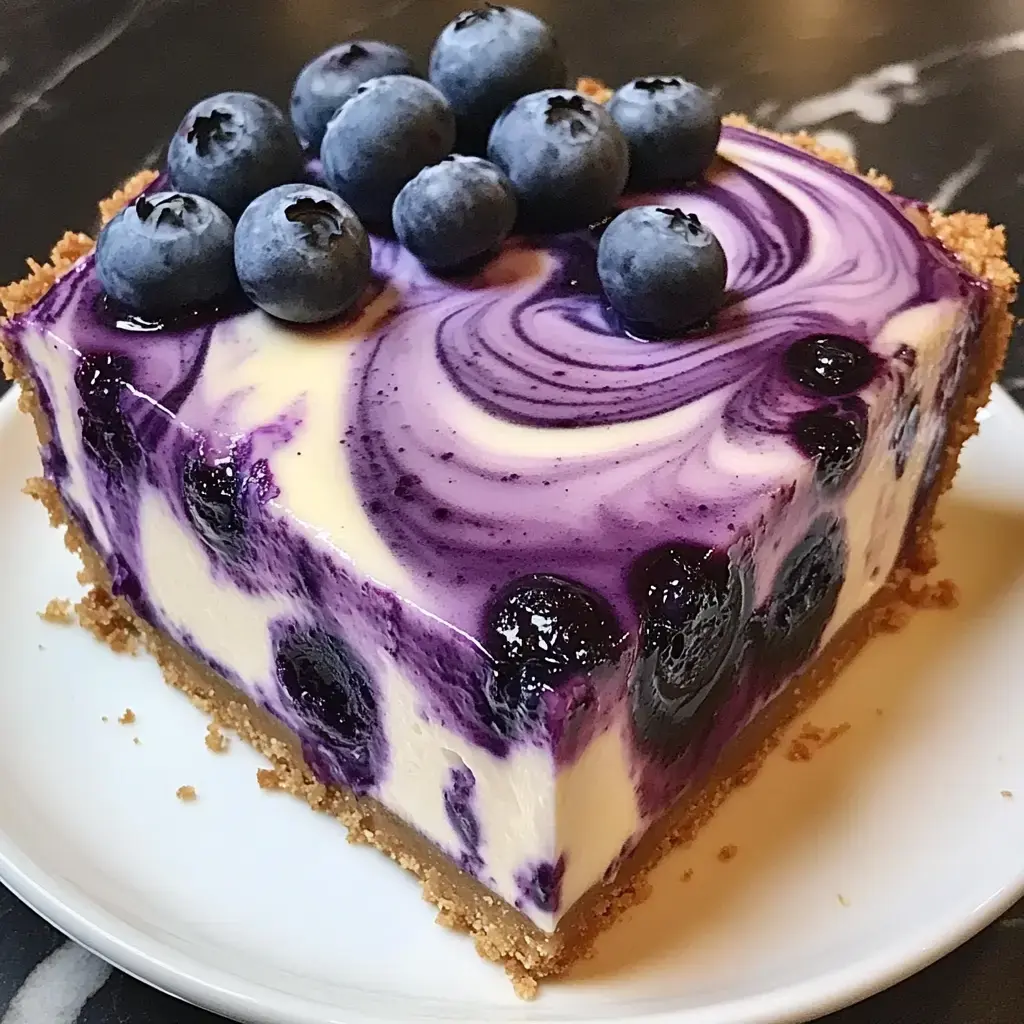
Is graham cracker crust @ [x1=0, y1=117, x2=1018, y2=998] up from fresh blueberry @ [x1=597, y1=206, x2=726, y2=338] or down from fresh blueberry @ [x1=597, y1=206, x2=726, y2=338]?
down

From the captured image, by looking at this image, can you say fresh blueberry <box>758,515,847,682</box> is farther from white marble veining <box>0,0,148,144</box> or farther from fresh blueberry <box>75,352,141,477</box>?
white marble veining <box>0,0,148,144</box>

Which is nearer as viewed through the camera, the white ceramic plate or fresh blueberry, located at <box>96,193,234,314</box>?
the white ceramic plate

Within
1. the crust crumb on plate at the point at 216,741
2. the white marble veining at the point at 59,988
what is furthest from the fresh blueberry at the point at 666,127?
the white marble veining at the point at 59,988

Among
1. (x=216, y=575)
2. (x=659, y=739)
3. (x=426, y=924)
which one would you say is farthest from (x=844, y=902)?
(x=216, y=575)

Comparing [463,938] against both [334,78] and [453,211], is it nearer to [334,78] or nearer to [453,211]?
[453,211]

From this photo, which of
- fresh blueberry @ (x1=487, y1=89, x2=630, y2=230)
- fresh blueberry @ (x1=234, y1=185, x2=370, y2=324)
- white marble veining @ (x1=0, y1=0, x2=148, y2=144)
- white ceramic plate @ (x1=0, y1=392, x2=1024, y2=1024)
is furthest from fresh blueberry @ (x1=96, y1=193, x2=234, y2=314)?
white marble veining @ (x1=0, y1=0, x2=148, y2=144)

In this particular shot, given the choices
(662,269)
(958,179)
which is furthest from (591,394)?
(958,179)
